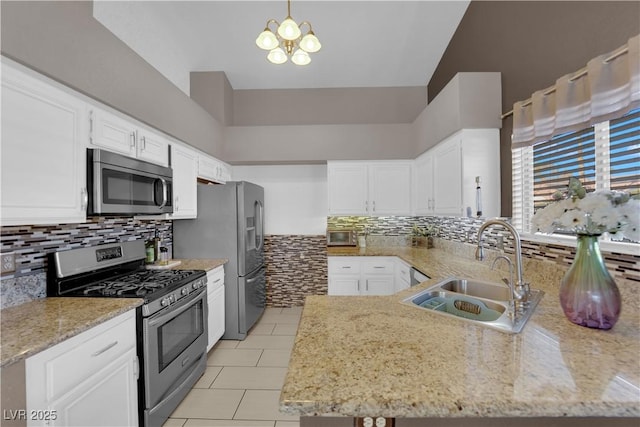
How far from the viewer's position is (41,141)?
143cm

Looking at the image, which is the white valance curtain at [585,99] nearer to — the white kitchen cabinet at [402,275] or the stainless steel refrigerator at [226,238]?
the white kitchen cabinet at [402,275]

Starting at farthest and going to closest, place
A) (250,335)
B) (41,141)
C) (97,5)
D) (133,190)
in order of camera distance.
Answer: (250,335) → (97,5) → (133,190) → (41,141)

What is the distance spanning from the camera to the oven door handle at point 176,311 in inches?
71.1

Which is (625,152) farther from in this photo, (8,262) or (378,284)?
(8,262)

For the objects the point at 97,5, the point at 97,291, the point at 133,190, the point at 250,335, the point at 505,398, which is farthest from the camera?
the point at 250,335

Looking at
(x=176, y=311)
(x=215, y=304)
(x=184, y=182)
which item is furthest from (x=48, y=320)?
(x=184, y=182)

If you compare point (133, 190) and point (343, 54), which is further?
point (343, 54)

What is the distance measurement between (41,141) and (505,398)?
2.15 metres

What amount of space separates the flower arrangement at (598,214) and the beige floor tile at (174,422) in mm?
2454

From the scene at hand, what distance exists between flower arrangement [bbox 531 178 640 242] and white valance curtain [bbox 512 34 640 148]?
0.59m

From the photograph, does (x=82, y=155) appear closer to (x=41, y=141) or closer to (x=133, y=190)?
(x=41, y=141)

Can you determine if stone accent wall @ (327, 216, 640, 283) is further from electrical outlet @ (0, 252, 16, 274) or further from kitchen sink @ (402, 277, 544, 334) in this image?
electrical outlet @ (0, 252, 16, 274)

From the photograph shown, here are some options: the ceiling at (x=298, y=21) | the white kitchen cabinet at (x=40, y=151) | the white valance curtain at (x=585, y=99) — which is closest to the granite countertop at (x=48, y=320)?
the white kitchen cabinet at (x=40, y=151)

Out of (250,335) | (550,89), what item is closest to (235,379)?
(250,335)
